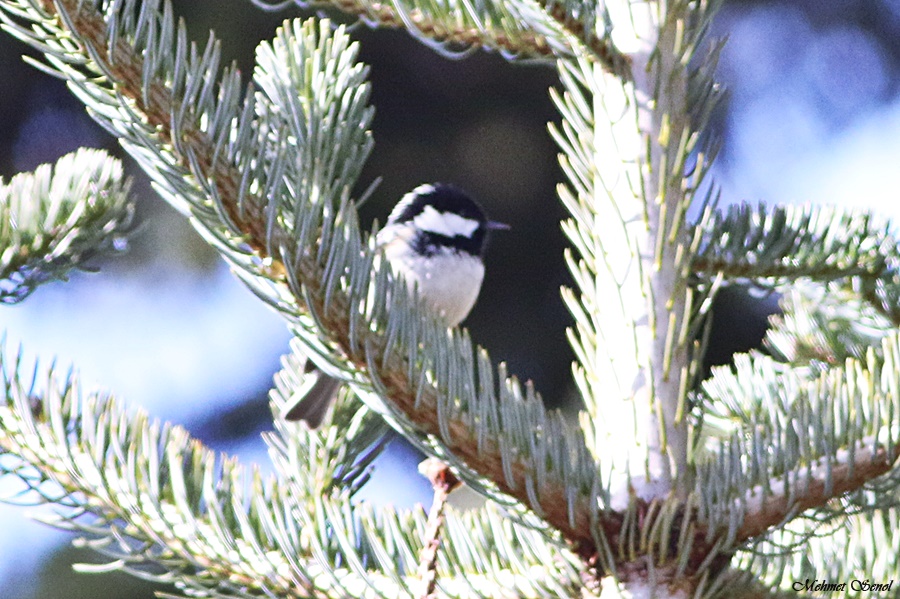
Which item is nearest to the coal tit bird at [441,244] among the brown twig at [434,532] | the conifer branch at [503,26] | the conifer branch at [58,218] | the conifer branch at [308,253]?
the conifer branch at [58,218]

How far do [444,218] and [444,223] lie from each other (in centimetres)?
2

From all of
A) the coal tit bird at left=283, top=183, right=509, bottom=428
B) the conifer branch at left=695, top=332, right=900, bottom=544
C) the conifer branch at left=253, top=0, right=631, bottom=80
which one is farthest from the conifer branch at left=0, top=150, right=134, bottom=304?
the coal tit bird at left=283, top=183, right=509, bottom=428

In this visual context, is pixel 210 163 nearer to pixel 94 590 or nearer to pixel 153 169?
pixel 153 169

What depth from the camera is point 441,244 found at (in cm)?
234

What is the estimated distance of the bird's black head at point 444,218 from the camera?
239cm

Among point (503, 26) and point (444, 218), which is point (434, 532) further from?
point (444, 218)

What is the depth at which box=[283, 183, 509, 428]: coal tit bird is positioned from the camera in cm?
225

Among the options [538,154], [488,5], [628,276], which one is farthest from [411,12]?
[538,154]

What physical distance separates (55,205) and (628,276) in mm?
693

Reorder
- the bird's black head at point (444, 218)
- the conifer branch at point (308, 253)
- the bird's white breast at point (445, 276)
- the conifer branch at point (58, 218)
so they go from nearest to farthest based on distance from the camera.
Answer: the conifer branch at point (308, 253) → the conifer branch at point (58, 218) → the bird's white breast at point (445, 276) → the bird's black head at point (444, 218)

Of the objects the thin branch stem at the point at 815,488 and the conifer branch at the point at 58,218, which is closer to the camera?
the thin branch stem at the point at 815,488

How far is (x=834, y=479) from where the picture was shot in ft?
2.56

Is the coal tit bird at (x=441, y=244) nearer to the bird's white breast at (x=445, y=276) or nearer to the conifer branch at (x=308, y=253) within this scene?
the bird's white breast at (x=445, y=276)

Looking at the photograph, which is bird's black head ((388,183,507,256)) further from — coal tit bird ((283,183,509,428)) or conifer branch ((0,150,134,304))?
conifer branch ((0,150,134,304))
